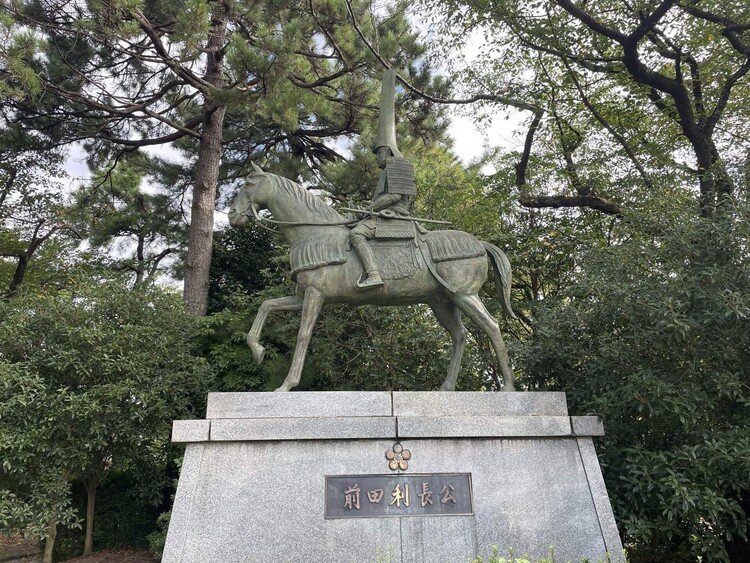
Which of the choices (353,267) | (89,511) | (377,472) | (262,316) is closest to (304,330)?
(262,316)

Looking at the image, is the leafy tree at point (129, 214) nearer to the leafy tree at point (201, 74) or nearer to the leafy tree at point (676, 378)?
the leafy tree at point (201, 74)

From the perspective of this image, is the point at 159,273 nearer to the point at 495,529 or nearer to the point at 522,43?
the point at 522,43

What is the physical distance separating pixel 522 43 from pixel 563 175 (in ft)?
8.92

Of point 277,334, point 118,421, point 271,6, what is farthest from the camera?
point 271,6

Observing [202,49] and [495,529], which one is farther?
[202,49]

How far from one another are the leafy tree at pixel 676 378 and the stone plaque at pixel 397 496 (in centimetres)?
176

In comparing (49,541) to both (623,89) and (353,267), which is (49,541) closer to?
(353,267)

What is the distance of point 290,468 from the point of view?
4.76m

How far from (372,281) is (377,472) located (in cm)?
180

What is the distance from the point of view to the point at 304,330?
221 inches

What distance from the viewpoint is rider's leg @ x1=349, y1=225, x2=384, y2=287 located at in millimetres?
5715

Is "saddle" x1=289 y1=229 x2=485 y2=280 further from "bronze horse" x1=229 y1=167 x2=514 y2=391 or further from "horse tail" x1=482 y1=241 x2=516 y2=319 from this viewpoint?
"horse tail" x1=482 y1=241 x2=516 y2=319

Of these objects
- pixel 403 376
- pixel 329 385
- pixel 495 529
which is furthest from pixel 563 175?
pixel 495 529

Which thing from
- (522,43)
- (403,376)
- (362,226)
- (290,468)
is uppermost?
(522,43)
